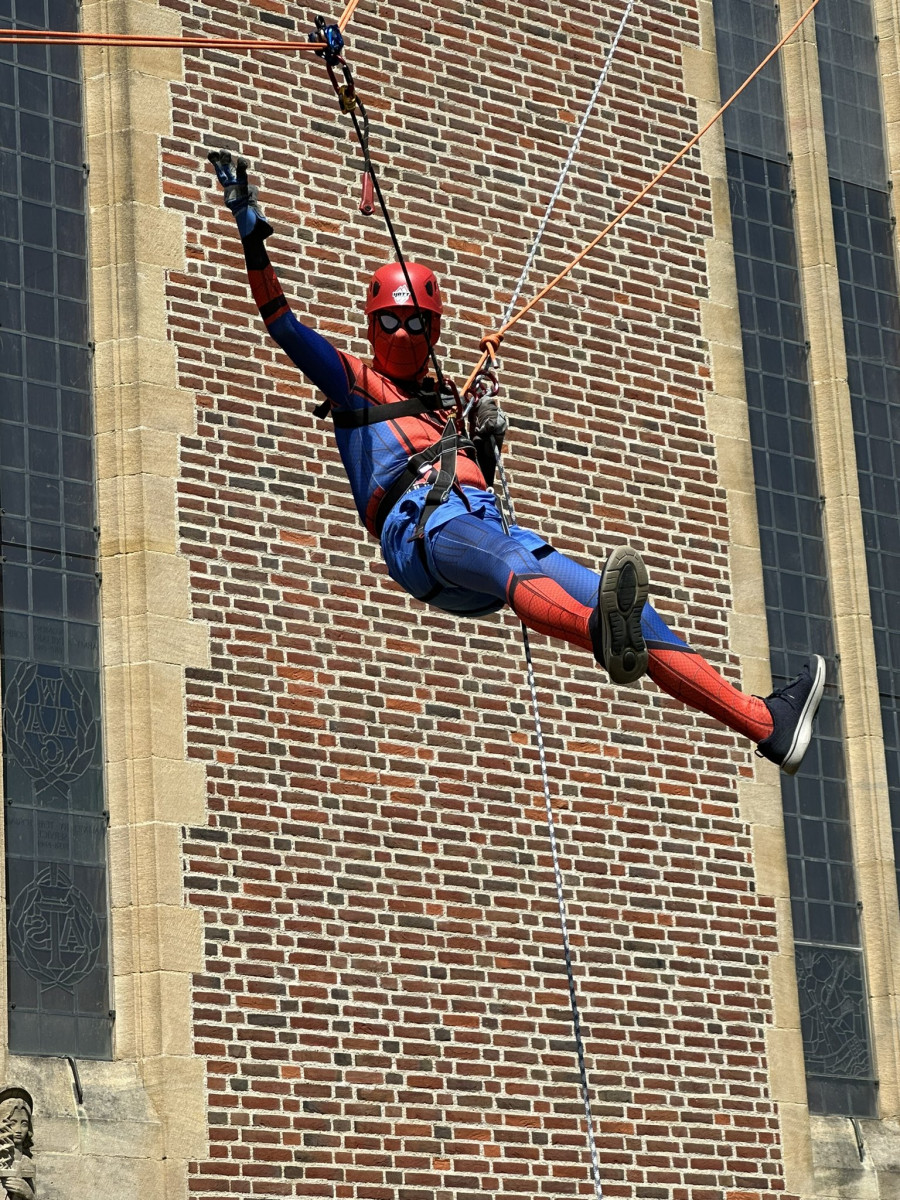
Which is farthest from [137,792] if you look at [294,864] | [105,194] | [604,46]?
[604,46]

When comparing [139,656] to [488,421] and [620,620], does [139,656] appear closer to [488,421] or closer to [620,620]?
[488,421]

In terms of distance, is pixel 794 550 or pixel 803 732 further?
pixel 794 550

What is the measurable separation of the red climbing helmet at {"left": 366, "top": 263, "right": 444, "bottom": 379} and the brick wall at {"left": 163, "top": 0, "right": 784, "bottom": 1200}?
2.99 metres

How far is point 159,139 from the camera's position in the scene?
12.1 m

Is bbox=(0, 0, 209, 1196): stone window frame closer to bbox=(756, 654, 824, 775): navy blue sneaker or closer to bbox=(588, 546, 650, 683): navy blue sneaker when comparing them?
bbox=(756, 654, 824, 775): navy blue sneaker

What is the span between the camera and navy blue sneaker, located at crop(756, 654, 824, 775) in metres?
8.10

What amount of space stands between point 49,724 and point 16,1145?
81.6 inches

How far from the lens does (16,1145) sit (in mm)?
9867

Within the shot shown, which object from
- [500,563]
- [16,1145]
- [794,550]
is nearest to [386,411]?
[500,563]

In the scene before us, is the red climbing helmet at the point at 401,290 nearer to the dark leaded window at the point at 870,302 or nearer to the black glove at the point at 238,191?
the black glove at the point at 238,191

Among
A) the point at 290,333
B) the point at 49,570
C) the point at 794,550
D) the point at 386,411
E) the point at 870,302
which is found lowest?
the point at 386,411

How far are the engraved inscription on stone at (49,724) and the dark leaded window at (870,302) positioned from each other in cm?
490

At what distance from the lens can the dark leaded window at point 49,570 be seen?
11047mm

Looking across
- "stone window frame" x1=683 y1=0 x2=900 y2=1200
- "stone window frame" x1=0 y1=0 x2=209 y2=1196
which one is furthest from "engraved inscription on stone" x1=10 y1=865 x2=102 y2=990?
"stone window frame" x1=683 y1=0 x2=900 y2=1200
